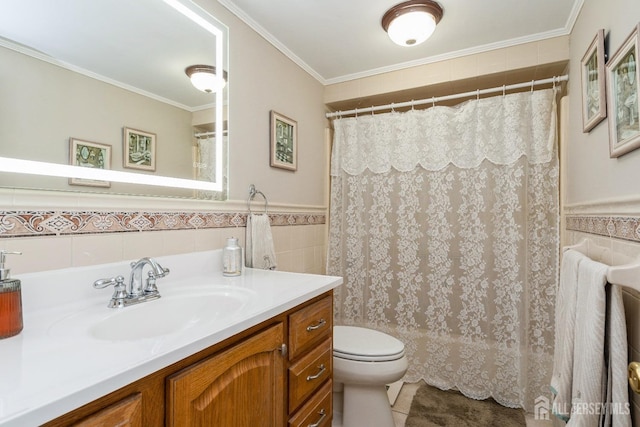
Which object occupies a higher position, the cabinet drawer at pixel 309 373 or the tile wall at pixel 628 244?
the tile wall at pixel 628 244

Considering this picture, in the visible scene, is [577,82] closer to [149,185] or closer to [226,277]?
[226,277]

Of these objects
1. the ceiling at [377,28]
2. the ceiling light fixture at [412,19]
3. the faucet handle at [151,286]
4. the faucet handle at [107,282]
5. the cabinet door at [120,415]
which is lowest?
the cabinet door at [120,415]

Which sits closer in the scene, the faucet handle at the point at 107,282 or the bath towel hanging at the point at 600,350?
the bath towel hanging at the point at 600,350

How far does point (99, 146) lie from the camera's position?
1.03 meters

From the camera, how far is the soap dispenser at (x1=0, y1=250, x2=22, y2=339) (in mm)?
671

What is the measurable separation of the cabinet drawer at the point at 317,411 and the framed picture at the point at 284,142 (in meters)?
1.20

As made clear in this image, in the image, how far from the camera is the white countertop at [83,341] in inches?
18.5

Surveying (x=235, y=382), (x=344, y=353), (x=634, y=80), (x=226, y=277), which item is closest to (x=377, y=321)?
(x=344, y=353)

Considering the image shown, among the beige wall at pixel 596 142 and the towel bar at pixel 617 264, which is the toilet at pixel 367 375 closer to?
the towel bar at pixel 617 264

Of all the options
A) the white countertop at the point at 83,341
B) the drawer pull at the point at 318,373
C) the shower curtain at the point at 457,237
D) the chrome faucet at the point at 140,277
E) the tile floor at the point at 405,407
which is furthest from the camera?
the shower curtain at the point at 457,237

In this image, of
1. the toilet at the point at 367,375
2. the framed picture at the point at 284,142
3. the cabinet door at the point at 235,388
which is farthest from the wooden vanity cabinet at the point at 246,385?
the framed picture at the point at 284,142

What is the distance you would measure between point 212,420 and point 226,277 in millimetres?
651

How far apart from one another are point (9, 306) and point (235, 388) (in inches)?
21.0

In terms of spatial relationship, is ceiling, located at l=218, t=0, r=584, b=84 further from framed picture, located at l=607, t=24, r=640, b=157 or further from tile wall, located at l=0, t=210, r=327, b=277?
tile wall, located at l=0, t=210, r=327, b=277
